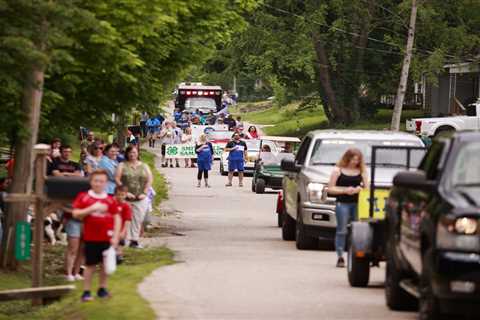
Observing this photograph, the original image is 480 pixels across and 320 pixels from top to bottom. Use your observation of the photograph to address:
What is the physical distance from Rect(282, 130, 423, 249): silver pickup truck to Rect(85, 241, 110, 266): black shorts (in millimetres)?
7456

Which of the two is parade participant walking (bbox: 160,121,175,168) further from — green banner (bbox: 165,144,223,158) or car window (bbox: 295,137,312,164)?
car window (bbox: 295,137,312,164)

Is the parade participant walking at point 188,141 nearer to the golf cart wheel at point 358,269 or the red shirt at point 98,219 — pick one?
the golf cart wheel at point 358,269

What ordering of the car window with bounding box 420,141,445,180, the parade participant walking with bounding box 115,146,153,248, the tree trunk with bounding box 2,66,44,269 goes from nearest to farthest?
the car window with bounding box 420,141,445,180 → the tree trunk with bounding box 2,66,44,269 → the parade participant walking with bounding box 115,146,153,248

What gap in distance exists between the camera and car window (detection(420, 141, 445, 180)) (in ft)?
40.8

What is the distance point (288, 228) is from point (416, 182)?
42.7 ft

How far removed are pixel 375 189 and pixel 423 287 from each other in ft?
18.3

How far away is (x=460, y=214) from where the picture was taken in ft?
36.1

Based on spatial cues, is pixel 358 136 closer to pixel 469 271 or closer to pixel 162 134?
pixel 469 271

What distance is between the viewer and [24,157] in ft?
67.5

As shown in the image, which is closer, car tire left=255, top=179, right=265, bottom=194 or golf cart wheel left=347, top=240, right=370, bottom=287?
golf cart wheel left=347, top=240, right=370, bottom=287

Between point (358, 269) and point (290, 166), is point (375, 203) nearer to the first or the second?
point (358, 269)

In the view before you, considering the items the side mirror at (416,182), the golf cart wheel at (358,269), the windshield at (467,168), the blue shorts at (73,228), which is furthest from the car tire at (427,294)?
the blue shorts at (73,228)

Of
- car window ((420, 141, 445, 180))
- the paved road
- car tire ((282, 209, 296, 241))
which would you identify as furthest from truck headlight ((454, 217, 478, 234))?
car tire ((282, 209, 296, 241))

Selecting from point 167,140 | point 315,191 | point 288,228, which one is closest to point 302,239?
point 315,191
